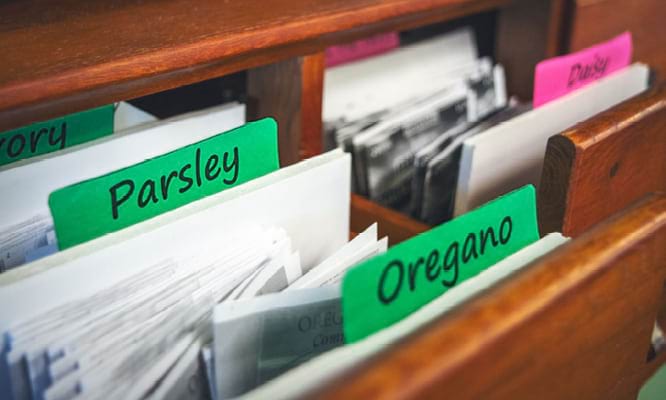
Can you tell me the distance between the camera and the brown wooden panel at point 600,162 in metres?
0.66

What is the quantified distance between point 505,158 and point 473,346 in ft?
1.35

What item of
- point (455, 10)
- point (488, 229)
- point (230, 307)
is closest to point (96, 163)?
point (230, 307)

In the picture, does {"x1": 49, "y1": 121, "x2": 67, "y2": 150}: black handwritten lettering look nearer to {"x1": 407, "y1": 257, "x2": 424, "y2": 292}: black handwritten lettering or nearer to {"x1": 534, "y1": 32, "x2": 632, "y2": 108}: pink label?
{"x1": 407, "y1": 257, "x2": 424, "y2": 292}: black handwritten lettering

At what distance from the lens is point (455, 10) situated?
0.86 m

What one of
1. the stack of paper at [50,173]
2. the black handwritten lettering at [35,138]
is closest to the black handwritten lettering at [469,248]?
the stack of paper at [50,173]

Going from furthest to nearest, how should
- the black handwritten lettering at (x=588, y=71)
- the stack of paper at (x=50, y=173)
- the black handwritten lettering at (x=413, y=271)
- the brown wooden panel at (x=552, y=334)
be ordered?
the black handwritten lettering at (x=588, y=71) < the stack of paper at (x=50, y=173) < the black handwritten lettering at (x=413, y=271) < the brown wooden panel at (x=552, y=334)

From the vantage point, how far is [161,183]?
0.56 m

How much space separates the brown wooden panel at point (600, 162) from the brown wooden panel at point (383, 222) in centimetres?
15

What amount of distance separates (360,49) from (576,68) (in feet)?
1.21

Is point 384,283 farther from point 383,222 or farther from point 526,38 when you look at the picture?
point 526,38

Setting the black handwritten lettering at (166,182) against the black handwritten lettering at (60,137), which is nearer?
the black handwritten lettering at (166,182)

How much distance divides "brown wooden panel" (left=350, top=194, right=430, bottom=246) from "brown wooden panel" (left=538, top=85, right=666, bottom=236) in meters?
0.15

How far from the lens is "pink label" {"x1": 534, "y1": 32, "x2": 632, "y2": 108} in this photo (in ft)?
2.70

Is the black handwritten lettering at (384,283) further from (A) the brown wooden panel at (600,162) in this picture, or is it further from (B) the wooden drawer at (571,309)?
(A) the brown wooden panel at (600,162)
